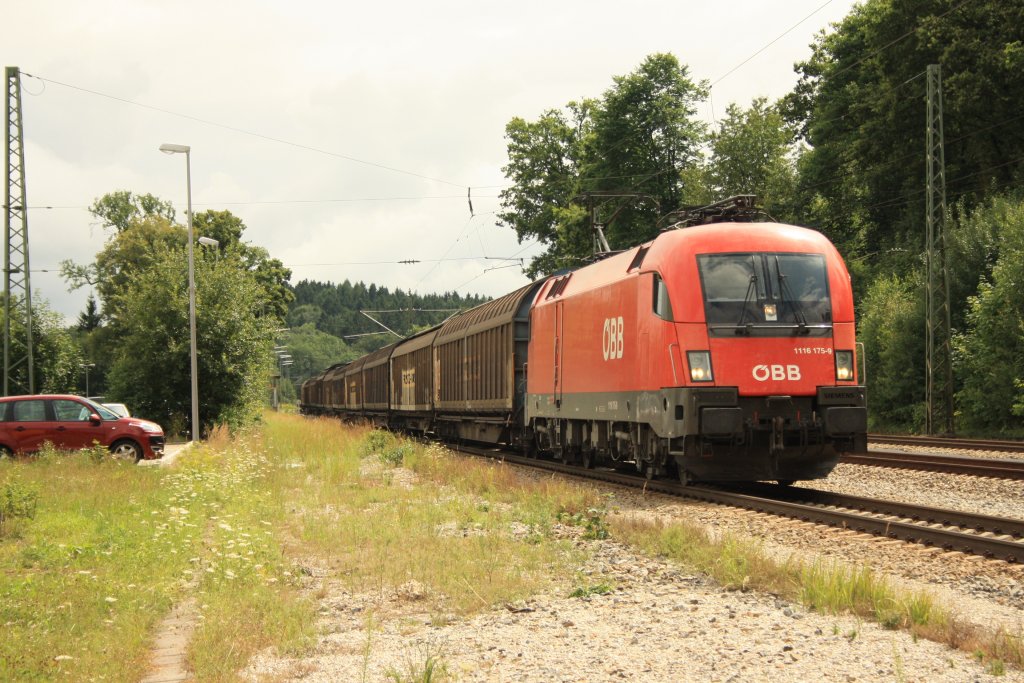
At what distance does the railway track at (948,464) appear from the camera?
1498 centimetres

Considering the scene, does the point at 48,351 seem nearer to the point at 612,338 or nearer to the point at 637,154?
the point at 637,154

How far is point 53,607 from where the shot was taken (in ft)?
25.3

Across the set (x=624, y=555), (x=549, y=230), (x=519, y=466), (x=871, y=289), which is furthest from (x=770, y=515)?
(x=549, y=230)

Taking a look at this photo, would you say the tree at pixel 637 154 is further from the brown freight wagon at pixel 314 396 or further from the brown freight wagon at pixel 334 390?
the brown freight wagon at pixel 314 396

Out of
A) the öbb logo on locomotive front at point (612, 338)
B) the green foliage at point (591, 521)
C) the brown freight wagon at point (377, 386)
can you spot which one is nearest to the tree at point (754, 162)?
the brown freight wagon at point (377, 386)

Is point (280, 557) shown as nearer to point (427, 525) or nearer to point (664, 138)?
point (427, 525)

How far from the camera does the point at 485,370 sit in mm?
24453

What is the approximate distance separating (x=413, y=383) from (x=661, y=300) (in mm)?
23450

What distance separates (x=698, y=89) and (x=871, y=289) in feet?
68.2

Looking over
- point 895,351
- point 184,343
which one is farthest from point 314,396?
point 895,351

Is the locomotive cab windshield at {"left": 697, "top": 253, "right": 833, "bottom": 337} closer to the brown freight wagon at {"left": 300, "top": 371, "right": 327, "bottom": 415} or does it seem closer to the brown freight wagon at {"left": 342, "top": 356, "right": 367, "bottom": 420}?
the brown freight wagon at {"left": 342, "top": 356, "right": 367, "bottom": 420}

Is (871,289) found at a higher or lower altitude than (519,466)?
higher

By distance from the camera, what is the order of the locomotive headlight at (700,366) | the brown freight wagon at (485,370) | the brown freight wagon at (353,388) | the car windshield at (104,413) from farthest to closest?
the brown freight wagon at (353,388), the car windshield at (104,413), the brown freight wagon at (485,370), the locomotive headlight at (700,366)

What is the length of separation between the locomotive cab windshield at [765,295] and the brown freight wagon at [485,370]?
9210 mm
